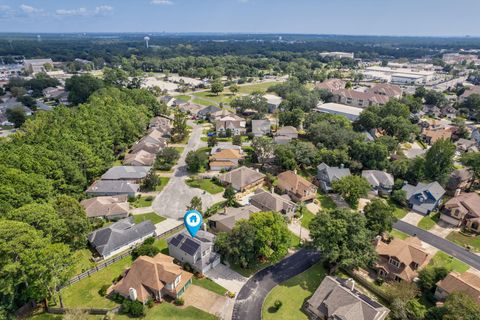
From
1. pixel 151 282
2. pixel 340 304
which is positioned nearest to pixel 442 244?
pixel 340 304

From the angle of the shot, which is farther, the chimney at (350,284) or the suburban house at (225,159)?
the suburban house at (225,159)

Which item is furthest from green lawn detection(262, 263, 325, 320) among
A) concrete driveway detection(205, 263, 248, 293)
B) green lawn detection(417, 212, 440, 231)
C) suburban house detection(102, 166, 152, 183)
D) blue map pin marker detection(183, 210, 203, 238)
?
suburban house detection(102, 166, 152, 183)

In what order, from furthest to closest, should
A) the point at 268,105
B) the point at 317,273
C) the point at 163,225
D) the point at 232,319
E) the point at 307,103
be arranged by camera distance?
the point at 268,105 < the point at 307,103 < the point at 163,225 < the point at 317,273 < the point at 232,319

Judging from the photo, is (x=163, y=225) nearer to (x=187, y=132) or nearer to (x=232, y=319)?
(x=232, y=319)

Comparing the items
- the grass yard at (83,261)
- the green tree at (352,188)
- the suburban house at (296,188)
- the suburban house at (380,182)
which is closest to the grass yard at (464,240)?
the suburban house at (380,182)

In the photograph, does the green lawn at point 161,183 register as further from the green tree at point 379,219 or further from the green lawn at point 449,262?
the green lawn at point 449,262

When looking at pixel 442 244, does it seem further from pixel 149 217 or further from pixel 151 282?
pixel 149 217

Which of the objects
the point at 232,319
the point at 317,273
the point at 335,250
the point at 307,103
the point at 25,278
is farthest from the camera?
the point at 307,103

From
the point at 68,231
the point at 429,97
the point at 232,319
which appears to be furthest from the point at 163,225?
the point at 429,97
